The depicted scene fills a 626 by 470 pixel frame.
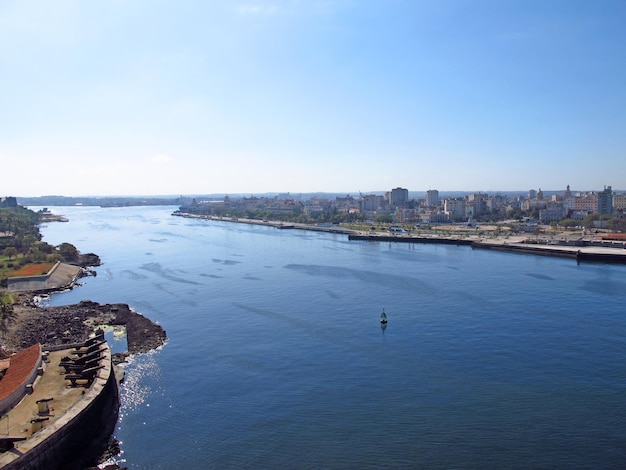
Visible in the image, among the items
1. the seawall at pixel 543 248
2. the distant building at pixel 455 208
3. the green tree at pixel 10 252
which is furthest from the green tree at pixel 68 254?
the distant building at pixel 455 208

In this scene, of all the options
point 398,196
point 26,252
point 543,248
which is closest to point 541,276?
point 543,248

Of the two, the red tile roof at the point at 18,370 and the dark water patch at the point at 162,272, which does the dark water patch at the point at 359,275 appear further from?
the red tile roof at the point at 18,370

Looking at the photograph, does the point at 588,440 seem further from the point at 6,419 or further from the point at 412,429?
the point at 6,419

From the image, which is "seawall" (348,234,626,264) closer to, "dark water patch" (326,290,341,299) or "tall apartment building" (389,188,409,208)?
"dark water patch" (326,290,341,299)

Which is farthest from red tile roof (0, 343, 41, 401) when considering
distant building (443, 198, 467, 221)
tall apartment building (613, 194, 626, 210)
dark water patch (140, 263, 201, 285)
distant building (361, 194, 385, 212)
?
tall apartment building (613, 194, 626, 210)

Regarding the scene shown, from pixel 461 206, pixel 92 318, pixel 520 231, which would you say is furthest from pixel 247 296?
pixel 461 206

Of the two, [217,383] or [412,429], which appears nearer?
[412,429]

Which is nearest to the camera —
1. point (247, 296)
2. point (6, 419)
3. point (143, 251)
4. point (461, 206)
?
point (6, 419)
